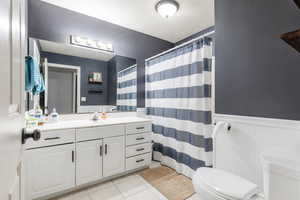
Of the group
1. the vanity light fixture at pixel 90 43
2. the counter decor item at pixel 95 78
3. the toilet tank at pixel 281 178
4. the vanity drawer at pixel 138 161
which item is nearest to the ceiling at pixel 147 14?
the vanity light fixture at pixel 90 43

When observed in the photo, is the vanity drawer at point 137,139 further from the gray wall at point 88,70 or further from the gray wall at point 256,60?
the gray wall at point 256,60

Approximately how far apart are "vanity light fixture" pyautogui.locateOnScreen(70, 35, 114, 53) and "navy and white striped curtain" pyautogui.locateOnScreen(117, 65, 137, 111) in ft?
1.58

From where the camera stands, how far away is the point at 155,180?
6.50 ft

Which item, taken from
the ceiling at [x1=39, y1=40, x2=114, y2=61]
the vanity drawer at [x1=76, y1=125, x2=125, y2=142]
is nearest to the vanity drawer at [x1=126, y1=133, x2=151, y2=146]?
the vanity drawer at [x1=76, y1=125, x2=125, y2=142]

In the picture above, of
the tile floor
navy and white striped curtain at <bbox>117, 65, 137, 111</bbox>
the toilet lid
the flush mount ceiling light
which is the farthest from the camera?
navy and white striped curtain at <bbox>117, 65, 137, 111</bbox>

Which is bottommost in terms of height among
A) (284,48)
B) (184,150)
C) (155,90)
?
(184,150)

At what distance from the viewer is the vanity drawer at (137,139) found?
82.0 inches

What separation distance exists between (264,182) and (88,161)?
5.65ft

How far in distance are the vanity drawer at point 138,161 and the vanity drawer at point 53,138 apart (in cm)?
85

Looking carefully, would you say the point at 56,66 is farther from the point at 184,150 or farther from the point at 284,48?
the point at 284,48

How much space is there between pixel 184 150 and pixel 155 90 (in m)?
1.14

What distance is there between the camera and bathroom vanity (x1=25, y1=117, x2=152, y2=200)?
1.48m

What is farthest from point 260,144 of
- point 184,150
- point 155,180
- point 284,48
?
point 155,180

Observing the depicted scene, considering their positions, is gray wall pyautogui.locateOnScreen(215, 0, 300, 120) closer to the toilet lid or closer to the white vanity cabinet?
the toilet lid
